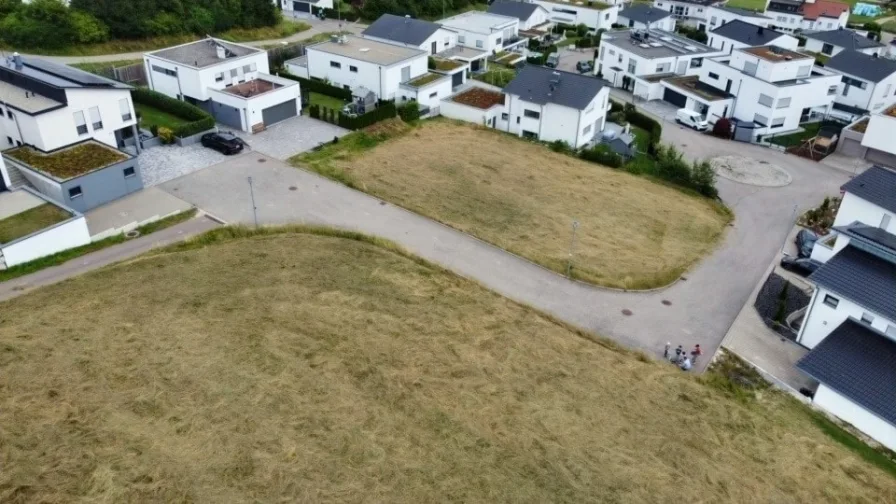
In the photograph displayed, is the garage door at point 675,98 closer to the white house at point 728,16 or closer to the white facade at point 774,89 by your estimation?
the white facade at point 774,89

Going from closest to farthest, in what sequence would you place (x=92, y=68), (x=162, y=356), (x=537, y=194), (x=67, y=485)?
(x=67, y=485)
(x=162, y=356)
(x=537, y=194)
(x=92, y=68)

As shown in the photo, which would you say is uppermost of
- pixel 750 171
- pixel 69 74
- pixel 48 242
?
pixel 69 74

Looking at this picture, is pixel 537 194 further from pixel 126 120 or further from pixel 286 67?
pixel 286 67

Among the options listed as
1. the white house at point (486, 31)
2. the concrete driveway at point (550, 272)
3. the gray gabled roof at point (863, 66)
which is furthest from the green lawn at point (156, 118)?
the gray gabled roof at point (863, 66)

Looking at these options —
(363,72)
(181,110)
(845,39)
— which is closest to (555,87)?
(363,72)

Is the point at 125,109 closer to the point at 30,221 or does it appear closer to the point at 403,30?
the point at 30,221

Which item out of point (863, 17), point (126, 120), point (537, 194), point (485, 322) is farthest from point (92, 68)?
point (863, 17)

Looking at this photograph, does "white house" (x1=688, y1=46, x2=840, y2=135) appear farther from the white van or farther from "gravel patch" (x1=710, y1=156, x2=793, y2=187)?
"gravel patch" (x1=710, y1=156, x2=793, y2=187)
